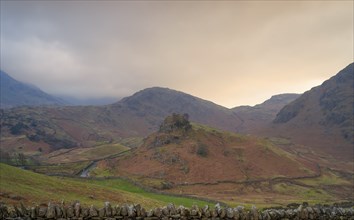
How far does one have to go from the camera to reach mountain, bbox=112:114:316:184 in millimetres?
128875

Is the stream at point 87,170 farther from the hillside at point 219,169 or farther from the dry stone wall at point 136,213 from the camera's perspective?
the dry stone wall at point 136,213

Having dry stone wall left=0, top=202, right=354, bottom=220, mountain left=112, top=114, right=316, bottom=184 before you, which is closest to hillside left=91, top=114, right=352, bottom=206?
mountain left=112, top=114, right=316, bottom=184

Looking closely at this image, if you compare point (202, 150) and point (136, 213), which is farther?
point (202, 150)

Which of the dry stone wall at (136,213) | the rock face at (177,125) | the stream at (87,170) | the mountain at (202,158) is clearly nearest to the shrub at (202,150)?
the mountain at (202,158)

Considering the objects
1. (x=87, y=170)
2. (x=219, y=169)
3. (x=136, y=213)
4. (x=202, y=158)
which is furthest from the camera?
(x=87, y=170)

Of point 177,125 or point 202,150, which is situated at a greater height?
point 177,125

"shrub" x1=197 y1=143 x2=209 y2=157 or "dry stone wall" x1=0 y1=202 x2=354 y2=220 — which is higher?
"shrub" x1=197 y1=143 x2=209 y2=157

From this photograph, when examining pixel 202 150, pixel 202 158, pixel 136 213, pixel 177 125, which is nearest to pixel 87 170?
pixel 177 125

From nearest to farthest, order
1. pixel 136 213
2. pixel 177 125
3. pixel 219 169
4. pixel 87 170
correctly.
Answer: pixel 136 213, pixel 219 169, pixel 87 170, pixel 177 125

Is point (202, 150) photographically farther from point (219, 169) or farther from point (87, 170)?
point (87, 170)

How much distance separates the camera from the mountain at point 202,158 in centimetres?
12888

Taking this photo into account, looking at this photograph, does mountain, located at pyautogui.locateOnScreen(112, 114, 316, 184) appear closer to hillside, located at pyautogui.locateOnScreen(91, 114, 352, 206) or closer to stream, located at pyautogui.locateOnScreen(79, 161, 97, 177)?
hillside, located at pyautogui.locateOnScreen(91, 114, 352, 206)

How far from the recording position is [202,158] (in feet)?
452

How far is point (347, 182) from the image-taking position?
141625 millimetres
